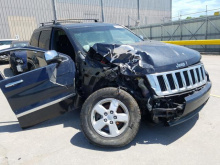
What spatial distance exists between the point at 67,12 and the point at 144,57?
28.7 meters

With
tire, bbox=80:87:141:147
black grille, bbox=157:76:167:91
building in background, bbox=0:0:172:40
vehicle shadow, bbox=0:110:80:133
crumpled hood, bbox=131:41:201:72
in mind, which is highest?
building in background, bbox=0:0:172:40

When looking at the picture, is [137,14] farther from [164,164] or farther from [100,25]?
[164,164]

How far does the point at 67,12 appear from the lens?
2903cm

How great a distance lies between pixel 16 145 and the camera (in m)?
3.21

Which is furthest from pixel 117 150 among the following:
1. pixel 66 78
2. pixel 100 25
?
pixel 100 25

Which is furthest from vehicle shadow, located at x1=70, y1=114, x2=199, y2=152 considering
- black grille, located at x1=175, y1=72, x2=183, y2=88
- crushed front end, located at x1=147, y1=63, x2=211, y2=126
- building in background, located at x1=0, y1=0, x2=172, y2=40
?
building in background, located at x1=0, y1=0, x2=172, y2=40

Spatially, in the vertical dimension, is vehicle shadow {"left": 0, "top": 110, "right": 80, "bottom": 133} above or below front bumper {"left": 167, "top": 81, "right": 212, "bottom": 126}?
below

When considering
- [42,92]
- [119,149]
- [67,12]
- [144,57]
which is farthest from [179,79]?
[67,12]

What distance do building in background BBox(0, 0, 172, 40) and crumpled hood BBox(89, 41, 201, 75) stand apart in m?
18.4

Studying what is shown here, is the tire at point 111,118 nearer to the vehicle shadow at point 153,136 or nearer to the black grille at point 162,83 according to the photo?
the vehicle shadow at point 153,136

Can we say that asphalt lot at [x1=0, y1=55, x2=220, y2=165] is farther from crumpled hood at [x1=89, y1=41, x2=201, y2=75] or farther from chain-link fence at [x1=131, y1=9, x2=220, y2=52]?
chain-link fence at [x1=131, y1=9, x2=220, y2=52]

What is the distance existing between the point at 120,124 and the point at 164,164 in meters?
0.82

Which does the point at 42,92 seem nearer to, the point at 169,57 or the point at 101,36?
the point at 101,36

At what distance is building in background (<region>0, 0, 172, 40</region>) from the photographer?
25.1 metres
